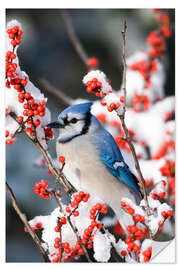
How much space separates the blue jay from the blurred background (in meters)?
0.09

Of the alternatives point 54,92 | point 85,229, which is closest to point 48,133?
point 85,229

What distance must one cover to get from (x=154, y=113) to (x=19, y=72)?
0.97 m

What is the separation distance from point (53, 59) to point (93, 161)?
872mm

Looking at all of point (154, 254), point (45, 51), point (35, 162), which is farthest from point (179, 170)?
point (45, 51)

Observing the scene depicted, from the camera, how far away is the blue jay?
178 centimetres

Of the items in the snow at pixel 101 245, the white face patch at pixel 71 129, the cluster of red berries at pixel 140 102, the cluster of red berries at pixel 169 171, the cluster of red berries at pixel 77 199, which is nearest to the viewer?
the cluster of red berries at pixel 77 199

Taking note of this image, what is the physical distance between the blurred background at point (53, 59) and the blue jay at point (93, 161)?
9cm

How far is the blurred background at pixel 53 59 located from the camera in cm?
205

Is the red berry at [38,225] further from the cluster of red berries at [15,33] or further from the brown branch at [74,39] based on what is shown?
the brown branch at [74,39]

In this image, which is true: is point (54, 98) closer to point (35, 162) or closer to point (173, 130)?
point (35, 162)

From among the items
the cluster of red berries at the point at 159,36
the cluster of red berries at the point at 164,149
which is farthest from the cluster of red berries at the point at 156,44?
the cluster of red berries at the point at 164,149

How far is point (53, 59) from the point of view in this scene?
8.00 feet

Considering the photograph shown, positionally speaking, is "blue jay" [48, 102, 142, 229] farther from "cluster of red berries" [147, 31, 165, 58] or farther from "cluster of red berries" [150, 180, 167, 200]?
"cluster of red berries" [147, 31, 165, 58]
